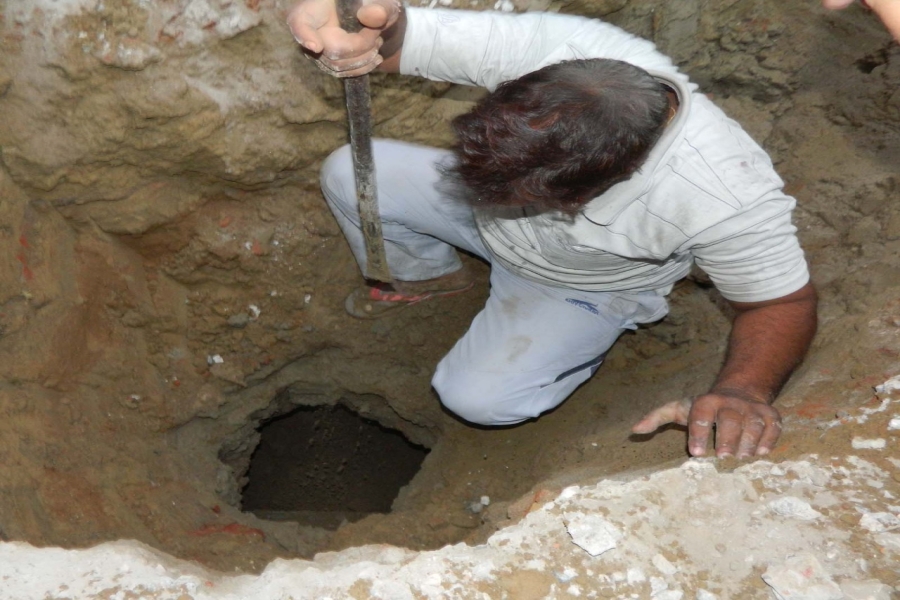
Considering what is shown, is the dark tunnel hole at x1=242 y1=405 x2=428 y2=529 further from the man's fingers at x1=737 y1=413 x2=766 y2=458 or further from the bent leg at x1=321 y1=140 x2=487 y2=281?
the man's fingers at x1=737 y1=413 x2=766 y2=458

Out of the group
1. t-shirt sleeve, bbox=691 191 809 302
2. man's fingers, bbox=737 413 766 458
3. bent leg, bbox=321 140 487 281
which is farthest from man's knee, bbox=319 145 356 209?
man's fingers, bbox=737 413 766 458

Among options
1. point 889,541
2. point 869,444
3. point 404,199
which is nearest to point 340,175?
point 404,199

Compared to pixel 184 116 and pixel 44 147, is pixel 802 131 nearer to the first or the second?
pixel 184 116

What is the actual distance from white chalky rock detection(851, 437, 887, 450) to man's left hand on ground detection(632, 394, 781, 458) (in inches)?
5.3

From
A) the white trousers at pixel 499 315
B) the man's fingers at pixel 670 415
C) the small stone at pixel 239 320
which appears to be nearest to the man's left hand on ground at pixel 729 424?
the man's fingers at pixel 670 415

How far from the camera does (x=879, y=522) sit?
1.24 metres

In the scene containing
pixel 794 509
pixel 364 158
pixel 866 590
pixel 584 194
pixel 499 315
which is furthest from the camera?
pixel 499 315

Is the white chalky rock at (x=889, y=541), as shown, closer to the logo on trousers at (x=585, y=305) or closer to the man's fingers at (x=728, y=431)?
the man's fingers at (x=728, y=431)

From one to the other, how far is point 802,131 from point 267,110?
5.45ft

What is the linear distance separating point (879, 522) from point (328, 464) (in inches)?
86.6

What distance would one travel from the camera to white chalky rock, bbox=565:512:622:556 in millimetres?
1268

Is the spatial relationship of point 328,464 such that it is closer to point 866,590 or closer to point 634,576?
point 634,576

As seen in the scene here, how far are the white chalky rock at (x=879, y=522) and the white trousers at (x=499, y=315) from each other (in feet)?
3.11

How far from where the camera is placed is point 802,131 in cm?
233
